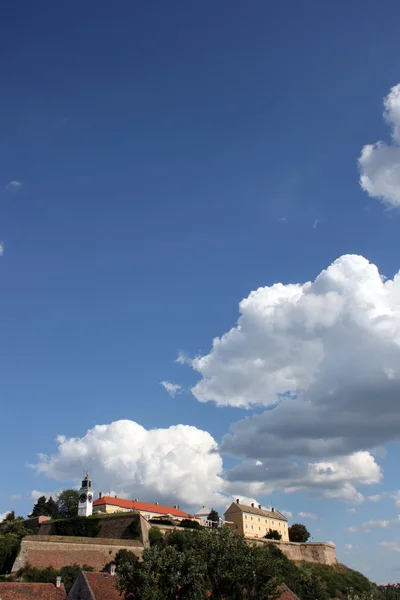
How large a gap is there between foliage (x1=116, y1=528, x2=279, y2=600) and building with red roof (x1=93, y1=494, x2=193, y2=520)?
67.8m

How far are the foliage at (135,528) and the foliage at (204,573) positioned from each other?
136ft

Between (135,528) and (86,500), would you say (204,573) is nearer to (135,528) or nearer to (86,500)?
(135,528)

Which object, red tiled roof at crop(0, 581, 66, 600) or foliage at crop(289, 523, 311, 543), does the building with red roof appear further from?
red tiled roof at crop(0, 581, 66, 600)

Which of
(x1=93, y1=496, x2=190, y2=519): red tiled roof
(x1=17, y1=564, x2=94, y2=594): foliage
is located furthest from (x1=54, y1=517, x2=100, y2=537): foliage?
(x1=93, y1=496, x2=190, y2=519): red tiled roof

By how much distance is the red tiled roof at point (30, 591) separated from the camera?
50803 millimetres

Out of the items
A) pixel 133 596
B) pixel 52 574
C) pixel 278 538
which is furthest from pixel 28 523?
pixel 133 596

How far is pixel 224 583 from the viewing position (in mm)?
37094

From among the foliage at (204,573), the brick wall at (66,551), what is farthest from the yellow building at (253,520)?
the foliage at (204,573)

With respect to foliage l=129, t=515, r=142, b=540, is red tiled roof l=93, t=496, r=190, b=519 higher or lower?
higher

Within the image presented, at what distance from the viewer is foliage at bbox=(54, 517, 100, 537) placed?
8175cm

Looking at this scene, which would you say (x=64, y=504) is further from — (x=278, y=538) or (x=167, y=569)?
(x=167, y=569)

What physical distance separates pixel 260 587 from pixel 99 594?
16.1 m

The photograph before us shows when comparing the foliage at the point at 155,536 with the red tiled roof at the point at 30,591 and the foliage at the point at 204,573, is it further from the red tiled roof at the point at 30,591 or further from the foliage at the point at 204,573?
the foliage at the point at 204,573

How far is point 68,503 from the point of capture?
113 metres
